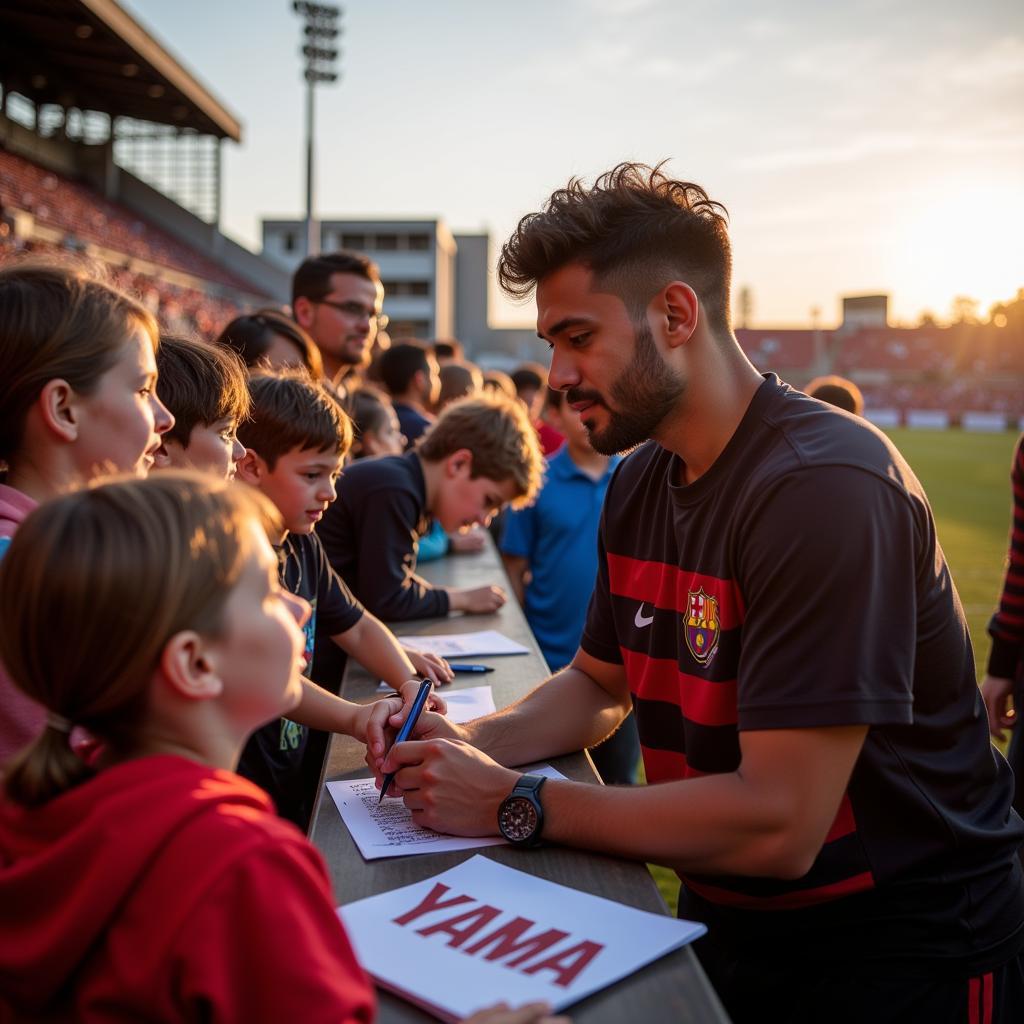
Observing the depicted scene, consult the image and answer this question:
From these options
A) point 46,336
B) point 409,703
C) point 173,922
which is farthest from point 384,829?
point 46,336

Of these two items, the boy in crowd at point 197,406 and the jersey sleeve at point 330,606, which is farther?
the jersey sleeve at point 330,606

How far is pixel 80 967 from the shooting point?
3.11 feet

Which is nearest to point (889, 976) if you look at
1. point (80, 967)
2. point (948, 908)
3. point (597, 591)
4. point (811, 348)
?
point (948, 908)

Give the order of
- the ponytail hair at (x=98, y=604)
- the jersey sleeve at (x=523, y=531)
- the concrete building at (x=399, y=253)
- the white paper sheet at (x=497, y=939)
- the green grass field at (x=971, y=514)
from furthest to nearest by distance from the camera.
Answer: the concrete building at (x=399, y=253) → the green grass field at (x=971, y=514) → the jersey sleeve at (x=523, y=531) → the white paper sheet at (x=497, y=939) → the ponytail hair at (x=98, y=604)

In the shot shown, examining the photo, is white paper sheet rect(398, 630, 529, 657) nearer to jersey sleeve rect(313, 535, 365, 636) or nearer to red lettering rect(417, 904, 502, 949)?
jersey sleeve rect(313, 535, 365, 636)

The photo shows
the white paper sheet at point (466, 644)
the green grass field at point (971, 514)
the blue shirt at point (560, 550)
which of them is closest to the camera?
the white paper sheet at point (466, 644)

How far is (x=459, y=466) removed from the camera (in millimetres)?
3729

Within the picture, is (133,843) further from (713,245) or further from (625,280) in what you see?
(713,245)

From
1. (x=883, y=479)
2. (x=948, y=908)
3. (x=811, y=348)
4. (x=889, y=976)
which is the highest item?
(x=811, y=348)

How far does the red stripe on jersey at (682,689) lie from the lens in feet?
5.65

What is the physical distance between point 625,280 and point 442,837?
3.69ft

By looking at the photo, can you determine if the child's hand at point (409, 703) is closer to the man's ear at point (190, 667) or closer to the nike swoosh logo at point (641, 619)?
the nike swoosh logo at point (641, 619)

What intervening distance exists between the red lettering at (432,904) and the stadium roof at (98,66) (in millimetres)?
22735

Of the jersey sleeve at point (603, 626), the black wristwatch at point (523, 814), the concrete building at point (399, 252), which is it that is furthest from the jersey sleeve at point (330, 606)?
the concrete building at point (399, 252)
